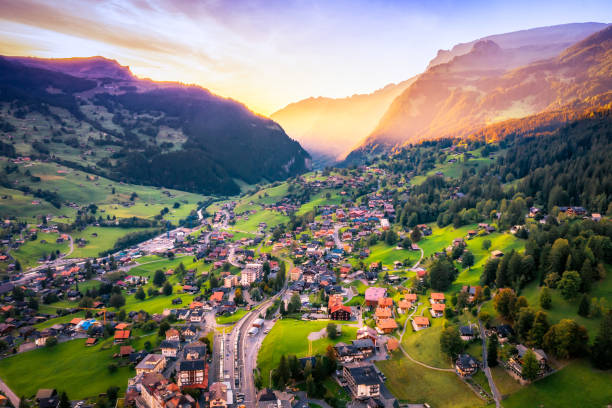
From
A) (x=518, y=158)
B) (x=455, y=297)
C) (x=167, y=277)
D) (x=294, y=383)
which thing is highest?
(x=518, y=158)

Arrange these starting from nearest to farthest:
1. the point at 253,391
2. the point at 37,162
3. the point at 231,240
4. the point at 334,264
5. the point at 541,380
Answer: the point at 541,380 → the point at 253,391 → the point at 334,264 → the point at 231,240 → the point at 37,162

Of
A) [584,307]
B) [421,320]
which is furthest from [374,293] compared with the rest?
[584,307]

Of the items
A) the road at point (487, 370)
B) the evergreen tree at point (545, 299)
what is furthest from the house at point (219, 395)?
the evergreen tree at point (545, 299)

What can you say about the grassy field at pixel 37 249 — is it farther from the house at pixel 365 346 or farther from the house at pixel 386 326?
the house at pixel 386 326

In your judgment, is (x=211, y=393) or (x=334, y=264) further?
(x=334, y=264)

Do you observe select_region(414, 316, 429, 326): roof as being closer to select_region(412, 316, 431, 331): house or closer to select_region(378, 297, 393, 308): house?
select_region(412, 316, 431, 331): house

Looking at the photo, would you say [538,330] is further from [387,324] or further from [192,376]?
[192,376]

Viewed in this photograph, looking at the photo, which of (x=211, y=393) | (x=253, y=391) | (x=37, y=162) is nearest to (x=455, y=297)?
(x=253, y=391)

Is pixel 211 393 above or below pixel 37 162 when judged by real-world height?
below

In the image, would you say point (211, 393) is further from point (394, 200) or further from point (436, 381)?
point (394, 200)
